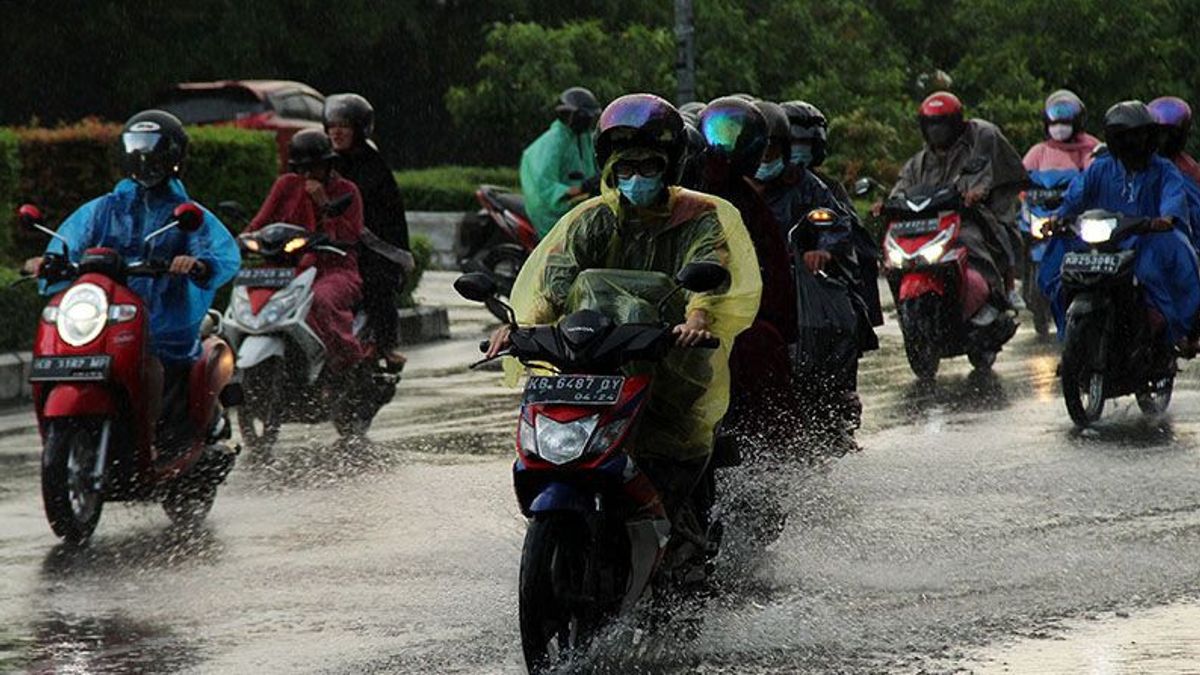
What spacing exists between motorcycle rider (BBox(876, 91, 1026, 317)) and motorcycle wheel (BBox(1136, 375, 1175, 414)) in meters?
2.27

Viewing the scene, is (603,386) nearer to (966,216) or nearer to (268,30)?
(966,216)

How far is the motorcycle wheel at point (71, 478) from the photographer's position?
32.0 ft

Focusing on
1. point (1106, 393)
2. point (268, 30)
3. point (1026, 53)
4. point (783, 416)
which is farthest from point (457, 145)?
point (783, 416)

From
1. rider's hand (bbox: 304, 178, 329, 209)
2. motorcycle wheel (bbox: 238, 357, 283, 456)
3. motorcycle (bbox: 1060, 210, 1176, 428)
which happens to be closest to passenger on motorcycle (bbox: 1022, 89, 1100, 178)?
motorcycle (bbox: 1060, 210, 1176, 428)

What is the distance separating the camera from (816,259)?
35.7 ft

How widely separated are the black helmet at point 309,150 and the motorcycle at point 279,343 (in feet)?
1.30

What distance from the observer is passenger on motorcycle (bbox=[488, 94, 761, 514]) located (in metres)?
7.63

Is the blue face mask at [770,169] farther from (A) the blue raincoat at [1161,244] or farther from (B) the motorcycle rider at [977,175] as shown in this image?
(B) the motorcycle rider at [977,175]

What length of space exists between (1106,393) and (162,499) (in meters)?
4.87

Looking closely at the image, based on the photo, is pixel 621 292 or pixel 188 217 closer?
pixel 621 292

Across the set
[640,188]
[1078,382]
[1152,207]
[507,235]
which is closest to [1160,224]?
[1152,207]

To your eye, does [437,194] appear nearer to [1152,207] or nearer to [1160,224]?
[1152,207]

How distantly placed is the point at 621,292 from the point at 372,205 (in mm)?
6742

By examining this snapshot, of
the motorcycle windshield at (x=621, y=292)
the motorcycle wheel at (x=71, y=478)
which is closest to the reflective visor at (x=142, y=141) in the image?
the motorcycle wheel at (x=71, y=478)
